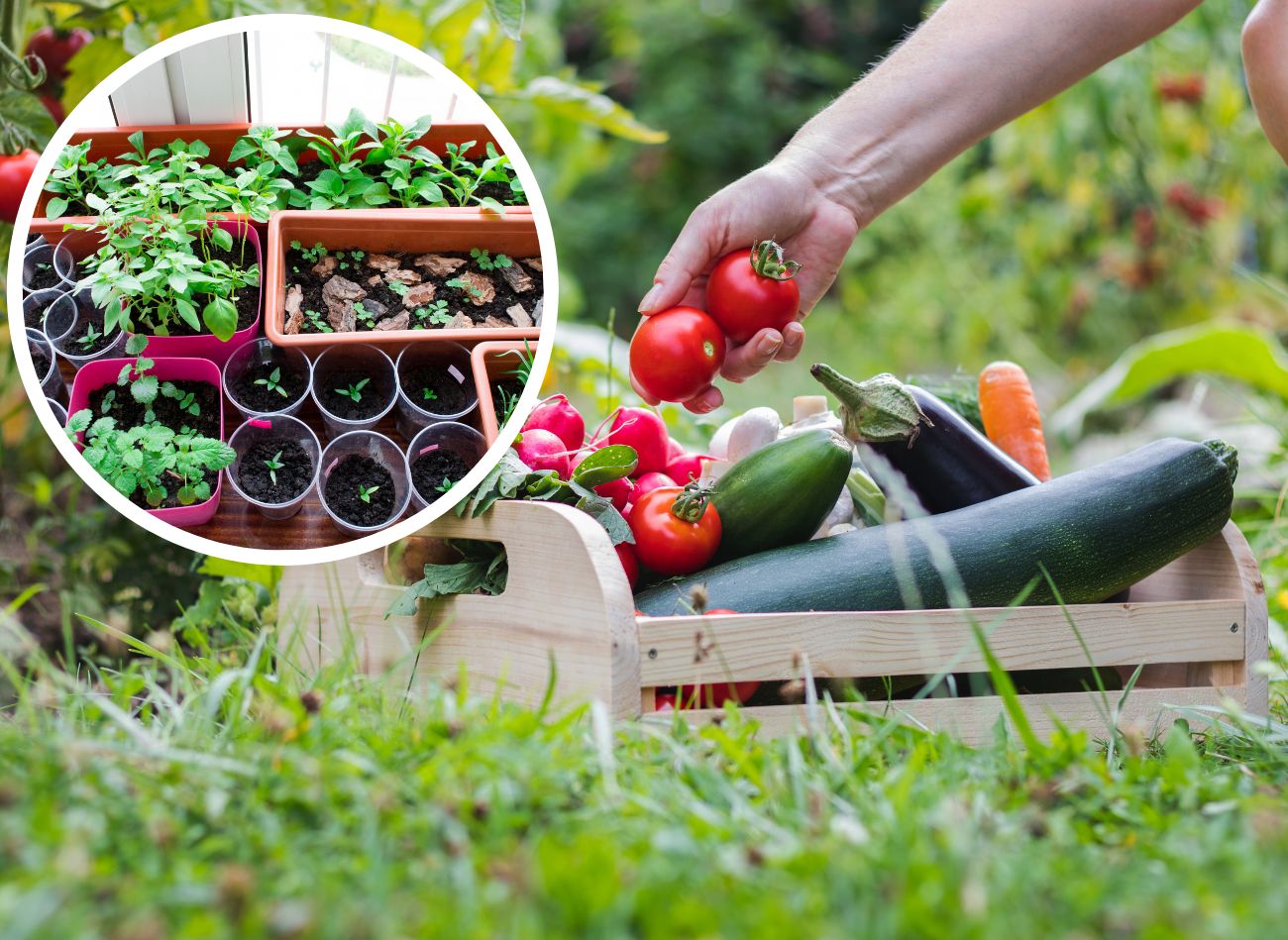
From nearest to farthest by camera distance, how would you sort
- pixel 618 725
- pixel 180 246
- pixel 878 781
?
1. pixel 878 781
2. pixel 618 725
3. pixel 180 246

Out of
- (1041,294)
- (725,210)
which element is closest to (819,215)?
(725,210)

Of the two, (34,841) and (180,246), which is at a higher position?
(180,246)

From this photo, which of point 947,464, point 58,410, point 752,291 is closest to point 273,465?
point 58,410

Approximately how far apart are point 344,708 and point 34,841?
18.0 inches

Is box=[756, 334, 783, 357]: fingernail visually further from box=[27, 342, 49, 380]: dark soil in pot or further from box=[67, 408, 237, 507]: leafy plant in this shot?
box=[27, 342, 49, 380]: dark soil in pot

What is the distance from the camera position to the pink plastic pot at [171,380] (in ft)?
5.86

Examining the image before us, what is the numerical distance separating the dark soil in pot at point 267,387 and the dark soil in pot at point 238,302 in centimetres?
8

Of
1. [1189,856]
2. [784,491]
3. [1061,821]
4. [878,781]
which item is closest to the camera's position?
[1189,856]

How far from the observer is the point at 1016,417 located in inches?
96.1

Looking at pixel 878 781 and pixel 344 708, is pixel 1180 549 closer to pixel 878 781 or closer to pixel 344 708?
pixel 878 781

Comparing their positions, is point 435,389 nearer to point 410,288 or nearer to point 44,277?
point 410,288

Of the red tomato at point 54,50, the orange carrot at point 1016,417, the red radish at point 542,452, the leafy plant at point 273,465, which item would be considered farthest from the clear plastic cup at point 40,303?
the orange carrot at point 1016,417

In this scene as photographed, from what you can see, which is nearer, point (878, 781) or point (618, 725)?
point (878, 781)

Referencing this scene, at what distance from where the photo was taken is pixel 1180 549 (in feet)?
6.57
